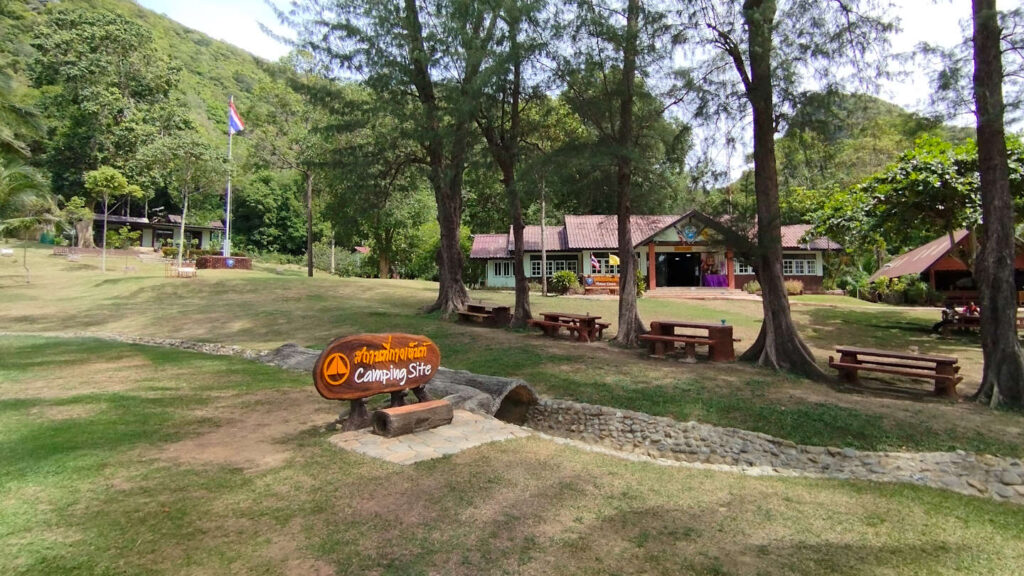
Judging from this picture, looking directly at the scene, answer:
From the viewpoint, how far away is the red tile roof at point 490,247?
31.3m

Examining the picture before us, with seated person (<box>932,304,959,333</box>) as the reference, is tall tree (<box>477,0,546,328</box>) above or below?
above

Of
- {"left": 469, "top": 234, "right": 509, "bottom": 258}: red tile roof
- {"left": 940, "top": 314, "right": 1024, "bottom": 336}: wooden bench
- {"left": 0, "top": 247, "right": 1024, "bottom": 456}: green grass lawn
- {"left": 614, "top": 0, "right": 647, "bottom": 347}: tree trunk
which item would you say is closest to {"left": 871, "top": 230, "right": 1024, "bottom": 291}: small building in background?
{"left": 0, "top": 247, "right": 1024, "bottom": 456}: green grass lawn

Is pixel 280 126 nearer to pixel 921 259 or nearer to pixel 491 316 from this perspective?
pixel 491 316

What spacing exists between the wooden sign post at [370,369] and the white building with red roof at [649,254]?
73.6 ft

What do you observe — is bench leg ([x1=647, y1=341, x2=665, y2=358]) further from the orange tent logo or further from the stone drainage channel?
the orange tent logo

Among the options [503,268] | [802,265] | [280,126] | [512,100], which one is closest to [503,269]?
[503,268]

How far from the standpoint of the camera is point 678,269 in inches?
1284

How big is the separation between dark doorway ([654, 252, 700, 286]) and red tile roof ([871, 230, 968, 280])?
30.8 feet

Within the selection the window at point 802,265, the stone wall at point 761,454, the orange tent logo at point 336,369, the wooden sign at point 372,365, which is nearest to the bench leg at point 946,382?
the stone wall at point 761,454

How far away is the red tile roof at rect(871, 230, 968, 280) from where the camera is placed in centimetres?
2008

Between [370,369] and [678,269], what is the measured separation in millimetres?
29571

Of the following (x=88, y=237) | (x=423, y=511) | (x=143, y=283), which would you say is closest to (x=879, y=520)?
(x=423, y=511)

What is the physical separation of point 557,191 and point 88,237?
40287 mm

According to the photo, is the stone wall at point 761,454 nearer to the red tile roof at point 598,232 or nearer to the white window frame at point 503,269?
the red tile roof at point 598,232
